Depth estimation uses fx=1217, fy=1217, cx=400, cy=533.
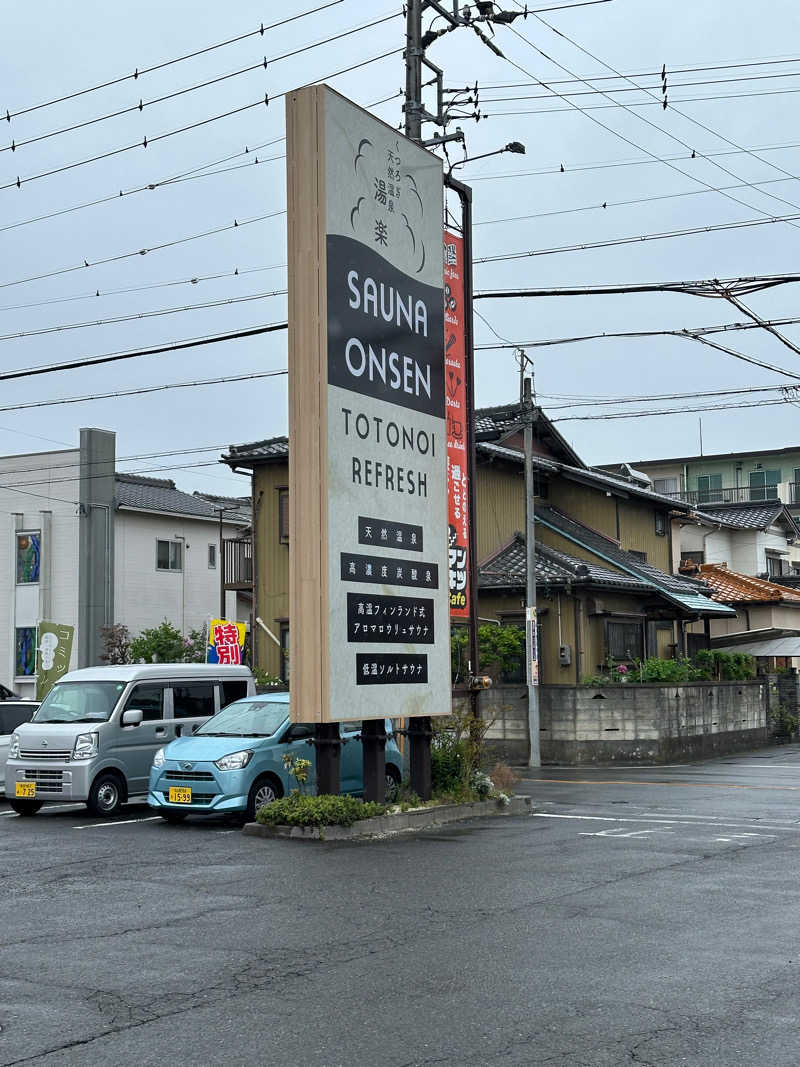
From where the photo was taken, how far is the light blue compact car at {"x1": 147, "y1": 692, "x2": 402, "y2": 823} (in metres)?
15.6

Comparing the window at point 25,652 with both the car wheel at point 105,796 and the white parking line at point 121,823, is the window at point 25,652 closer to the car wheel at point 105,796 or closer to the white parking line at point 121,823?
the car wheel at point 105,796

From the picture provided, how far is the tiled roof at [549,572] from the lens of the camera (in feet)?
104

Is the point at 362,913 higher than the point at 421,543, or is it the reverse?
the point at 421,543

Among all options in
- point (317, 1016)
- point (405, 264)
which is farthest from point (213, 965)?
point (405, 264)

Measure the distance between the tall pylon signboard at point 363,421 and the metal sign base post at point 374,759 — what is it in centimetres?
51

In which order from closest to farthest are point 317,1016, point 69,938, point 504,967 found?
point 317,1016 → point 504,967 → point 69,938

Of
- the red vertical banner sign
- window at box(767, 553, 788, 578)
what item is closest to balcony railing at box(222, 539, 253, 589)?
the red vertical banner sign

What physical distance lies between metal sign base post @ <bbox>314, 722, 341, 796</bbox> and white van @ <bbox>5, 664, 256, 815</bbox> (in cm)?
380

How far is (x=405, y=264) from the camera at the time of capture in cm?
1599

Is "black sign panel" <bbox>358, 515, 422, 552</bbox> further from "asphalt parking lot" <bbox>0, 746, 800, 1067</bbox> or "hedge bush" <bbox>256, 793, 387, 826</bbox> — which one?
"asphalt parking lot" <bbox>0, 746, 800, 1067</bbox>

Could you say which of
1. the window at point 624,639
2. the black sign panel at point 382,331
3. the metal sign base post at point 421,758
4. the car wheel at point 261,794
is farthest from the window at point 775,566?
the car wheel at point 261,794

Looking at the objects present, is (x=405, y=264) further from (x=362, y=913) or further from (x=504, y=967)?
(x=504, y=967)

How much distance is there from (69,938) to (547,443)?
3112 centimetres

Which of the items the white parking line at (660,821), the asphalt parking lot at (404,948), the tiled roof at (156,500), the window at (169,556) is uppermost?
the tiled roof at (156,500)
